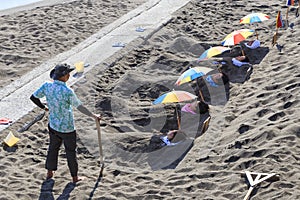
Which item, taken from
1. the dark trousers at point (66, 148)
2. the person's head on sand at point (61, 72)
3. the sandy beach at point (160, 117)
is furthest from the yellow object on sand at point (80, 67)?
the person's head on sand at point (61, 72)

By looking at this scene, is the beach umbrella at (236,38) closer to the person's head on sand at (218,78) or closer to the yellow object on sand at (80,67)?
the person's head on sand at (218,78)

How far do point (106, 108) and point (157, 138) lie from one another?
A: 4.84 ft

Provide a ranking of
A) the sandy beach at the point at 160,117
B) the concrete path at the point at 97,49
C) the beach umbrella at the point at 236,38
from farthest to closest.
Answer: the beach umbrella at the point at 236,38
the concrete path at the point at 97,49
the sandy beach at the point at 160,117

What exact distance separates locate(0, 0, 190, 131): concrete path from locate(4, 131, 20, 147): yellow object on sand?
508 mm

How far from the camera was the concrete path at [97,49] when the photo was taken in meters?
10.2

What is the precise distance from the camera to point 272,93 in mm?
9492

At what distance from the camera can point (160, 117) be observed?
9.91m

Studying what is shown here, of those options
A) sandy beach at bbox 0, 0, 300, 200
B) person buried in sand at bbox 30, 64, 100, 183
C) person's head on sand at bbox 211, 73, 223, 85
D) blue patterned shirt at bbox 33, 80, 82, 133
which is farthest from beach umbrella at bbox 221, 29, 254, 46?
blue patterned shirt at bbox 33, 80, 82, 133

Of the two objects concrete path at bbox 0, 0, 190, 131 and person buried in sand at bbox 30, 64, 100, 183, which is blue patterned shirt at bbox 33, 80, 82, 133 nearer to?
person buried in sand at bbox 30, 64, 100, 183

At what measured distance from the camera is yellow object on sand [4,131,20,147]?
8.64 m

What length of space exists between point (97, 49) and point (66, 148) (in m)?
5.57

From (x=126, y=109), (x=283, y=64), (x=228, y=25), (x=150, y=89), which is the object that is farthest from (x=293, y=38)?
(x=126, y=109)

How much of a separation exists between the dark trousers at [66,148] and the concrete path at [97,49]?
203cm

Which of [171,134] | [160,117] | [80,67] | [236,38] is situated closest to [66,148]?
[171,134]
